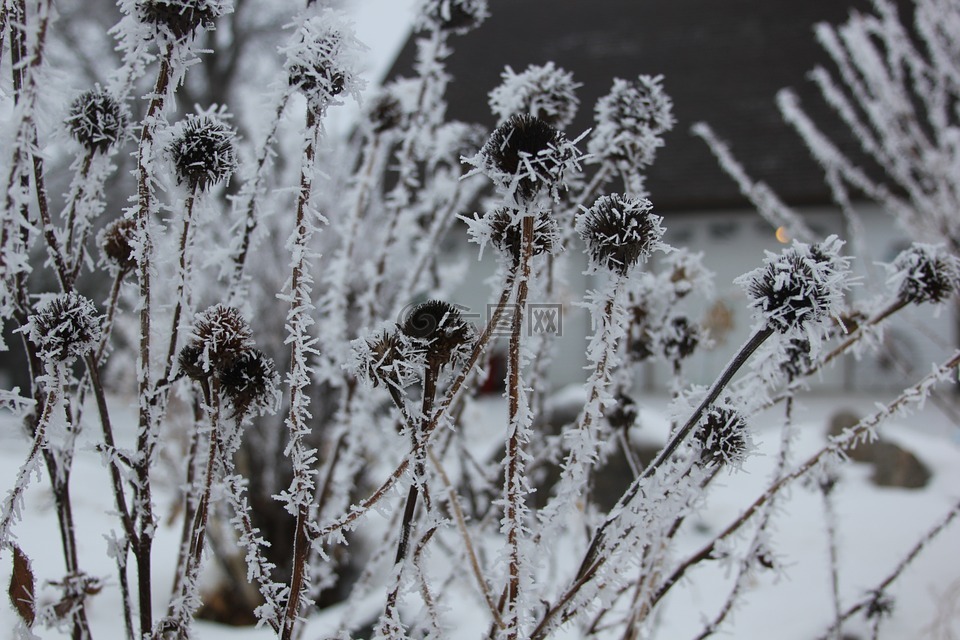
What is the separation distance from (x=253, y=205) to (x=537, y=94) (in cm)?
44

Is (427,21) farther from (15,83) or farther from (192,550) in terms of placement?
(192,550)

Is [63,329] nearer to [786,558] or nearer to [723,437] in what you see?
[723,437]

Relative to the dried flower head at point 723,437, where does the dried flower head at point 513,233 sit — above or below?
above

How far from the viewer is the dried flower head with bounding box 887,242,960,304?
1018mm

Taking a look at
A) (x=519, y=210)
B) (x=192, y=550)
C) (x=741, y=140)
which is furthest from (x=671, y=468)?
(x=741, y=140)

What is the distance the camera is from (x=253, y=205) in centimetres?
98

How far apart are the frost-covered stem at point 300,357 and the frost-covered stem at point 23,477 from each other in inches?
10.0

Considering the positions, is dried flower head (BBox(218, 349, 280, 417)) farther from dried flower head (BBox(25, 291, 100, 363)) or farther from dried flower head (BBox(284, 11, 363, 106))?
dried flower head (BBox(284, 11, 363, 106))

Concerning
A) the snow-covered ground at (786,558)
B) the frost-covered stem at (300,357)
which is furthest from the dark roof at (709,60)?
the frost-covered stem at (300,357)

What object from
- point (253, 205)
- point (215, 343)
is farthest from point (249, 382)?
point (253, 205)

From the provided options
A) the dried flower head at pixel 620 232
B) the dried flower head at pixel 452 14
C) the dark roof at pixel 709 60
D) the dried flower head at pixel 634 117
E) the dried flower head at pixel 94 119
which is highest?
the dark roof at pixel 709 60

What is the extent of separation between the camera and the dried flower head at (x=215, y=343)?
2.51 ft

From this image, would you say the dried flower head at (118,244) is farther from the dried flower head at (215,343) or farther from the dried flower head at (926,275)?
the dried flower head at (926,275)

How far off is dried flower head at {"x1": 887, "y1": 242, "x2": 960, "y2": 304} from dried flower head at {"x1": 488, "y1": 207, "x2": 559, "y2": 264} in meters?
A: 0.56
